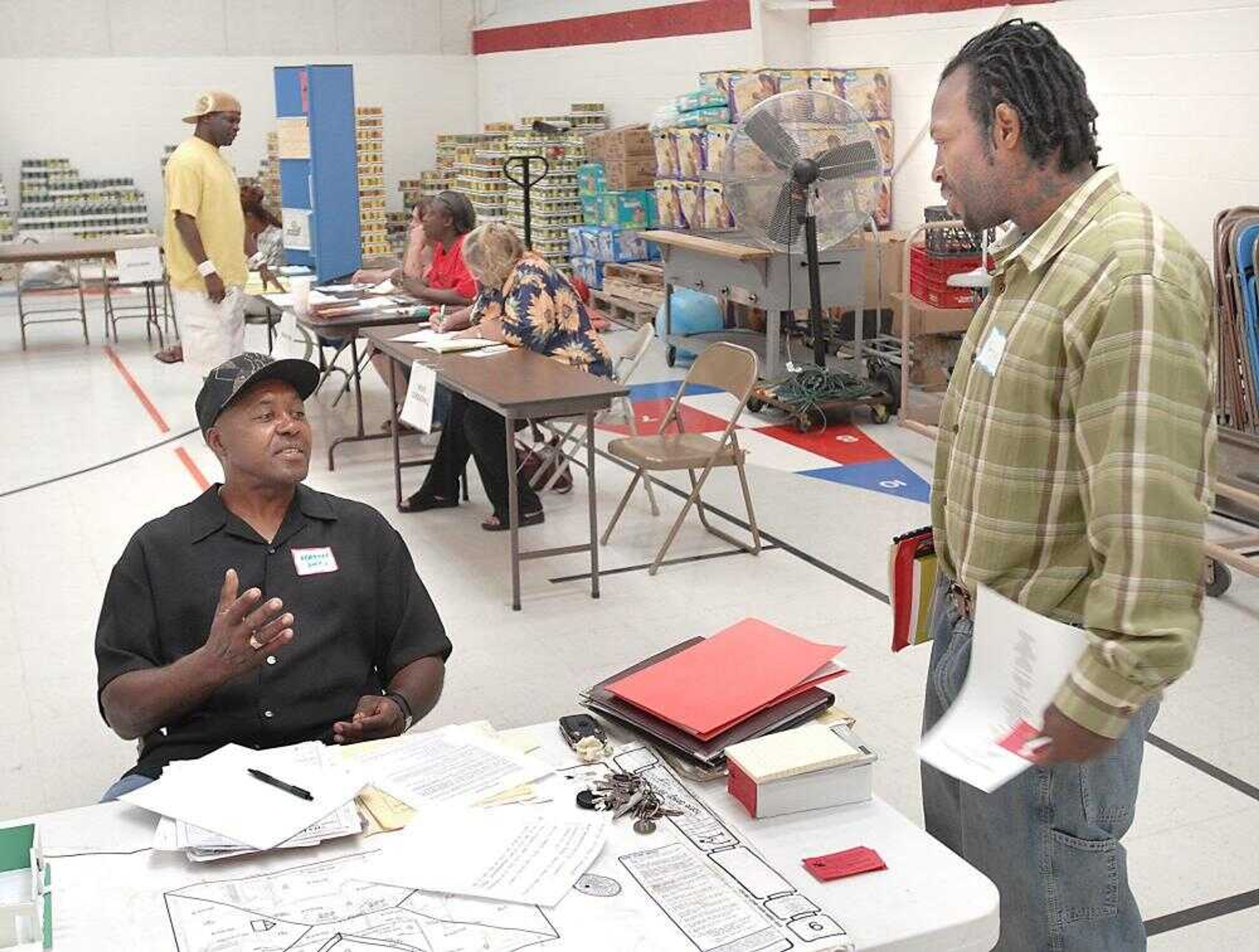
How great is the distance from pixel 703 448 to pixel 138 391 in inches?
204

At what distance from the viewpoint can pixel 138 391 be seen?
9.45 meters

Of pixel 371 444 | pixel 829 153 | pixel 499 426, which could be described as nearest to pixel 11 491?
pixel 371 444

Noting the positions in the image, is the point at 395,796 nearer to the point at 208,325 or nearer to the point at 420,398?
the point at 420,398

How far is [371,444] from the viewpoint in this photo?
7.95m

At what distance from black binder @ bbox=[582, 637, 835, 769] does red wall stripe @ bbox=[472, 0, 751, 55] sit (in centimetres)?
916

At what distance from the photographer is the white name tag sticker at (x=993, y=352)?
6.22 ft

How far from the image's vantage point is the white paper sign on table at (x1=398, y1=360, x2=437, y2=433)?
5633 millimetres

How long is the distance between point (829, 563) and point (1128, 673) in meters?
4.02

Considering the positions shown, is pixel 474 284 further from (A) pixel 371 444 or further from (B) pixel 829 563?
(B) pixel 829 563

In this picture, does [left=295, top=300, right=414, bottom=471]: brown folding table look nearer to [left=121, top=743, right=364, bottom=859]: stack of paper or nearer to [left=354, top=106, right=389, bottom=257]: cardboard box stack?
[left=121, top=743, right=364, bottom=859]: stack of paper

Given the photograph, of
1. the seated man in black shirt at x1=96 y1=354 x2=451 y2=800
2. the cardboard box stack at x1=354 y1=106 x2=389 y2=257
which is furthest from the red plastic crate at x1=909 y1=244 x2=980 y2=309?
the cardboard box stack at x1=354 y1=106 x2=389 y2=257

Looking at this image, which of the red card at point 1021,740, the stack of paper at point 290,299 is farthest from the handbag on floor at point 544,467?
the red card at point 1021,740

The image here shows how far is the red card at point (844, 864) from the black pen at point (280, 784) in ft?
2.34

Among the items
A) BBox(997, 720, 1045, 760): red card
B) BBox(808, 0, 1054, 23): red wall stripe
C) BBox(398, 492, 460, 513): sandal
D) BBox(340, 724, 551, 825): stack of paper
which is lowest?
BBox(398, 492, 460, 513): sandal
